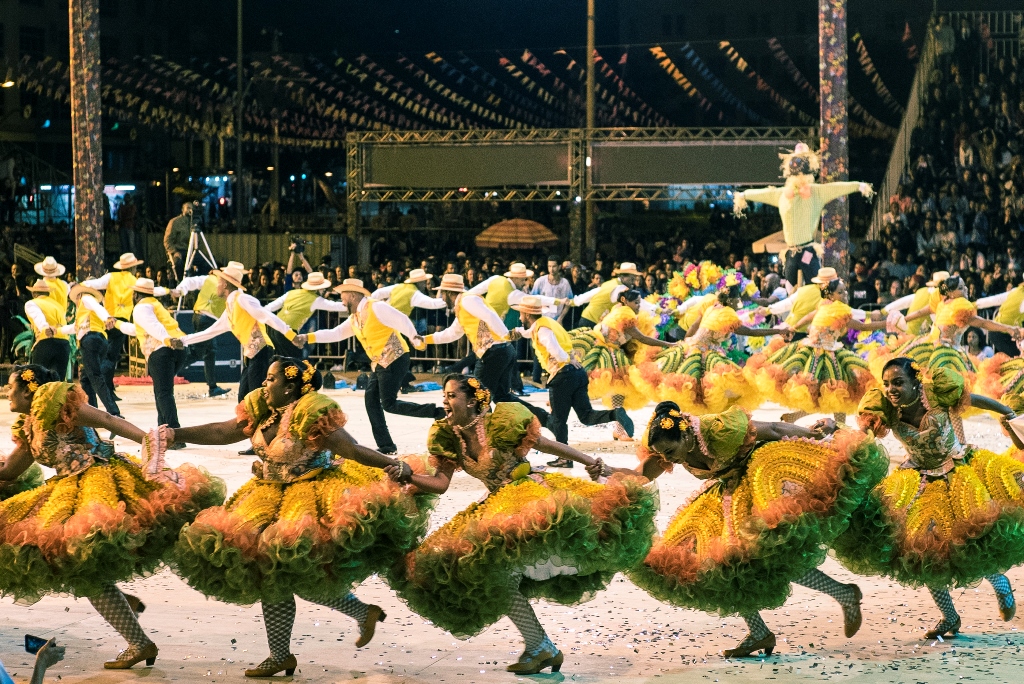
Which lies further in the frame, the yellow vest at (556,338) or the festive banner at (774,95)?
the festive banner at (774,95)

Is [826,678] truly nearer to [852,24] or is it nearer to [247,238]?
[247,238]

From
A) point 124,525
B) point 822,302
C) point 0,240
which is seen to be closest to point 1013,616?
point 124,525

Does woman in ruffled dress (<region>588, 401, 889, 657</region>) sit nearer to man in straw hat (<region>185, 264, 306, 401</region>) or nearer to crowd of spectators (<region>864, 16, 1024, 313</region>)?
man in straw hat (<region>185, 264, 306, 401</region>)

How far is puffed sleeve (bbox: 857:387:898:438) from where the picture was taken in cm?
705

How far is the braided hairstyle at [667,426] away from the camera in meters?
6.48

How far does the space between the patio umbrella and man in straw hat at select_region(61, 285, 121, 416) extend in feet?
43.4

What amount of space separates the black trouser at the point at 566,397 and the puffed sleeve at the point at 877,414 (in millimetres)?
5038

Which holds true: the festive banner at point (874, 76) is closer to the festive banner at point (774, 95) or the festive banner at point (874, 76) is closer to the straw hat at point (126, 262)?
the festive banner at point (774, 95)

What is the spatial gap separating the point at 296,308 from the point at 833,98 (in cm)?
624

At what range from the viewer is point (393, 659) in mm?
6656

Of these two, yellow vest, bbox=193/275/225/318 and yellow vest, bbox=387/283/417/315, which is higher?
yellow vest, bbox=387/283/417/315

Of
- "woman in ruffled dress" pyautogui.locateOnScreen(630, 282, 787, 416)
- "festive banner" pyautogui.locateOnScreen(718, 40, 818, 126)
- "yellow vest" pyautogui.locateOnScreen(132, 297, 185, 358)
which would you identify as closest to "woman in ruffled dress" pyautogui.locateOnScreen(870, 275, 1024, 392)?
"woman in ruffled dress" pyautogui.locateOnScreen(630, 282, 787, 416)

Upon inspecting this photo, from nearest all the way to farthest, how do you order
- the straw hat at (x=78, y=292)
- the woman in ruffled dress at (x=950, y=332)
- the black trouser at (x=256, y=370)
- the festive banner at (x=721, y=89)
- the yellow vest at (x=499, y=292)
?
the woman in ruffled dress at (x=950, y=332), the black trouser at (x=256, y=370), the straw hat at (x=78, y=292), the yellow vest at (x=499, y=292), the festive banner at (x=721, y=89)

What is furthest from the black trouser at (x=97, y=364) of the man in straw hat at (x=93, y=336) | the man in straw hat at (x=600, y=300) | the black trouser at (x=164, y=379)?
the man in straw hat at (x=600, y=300)
